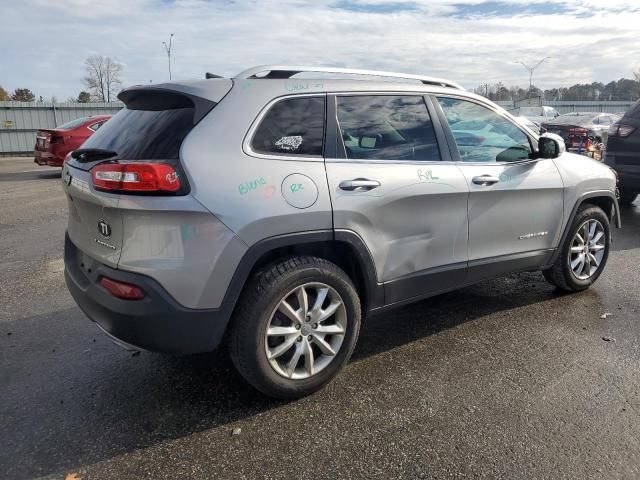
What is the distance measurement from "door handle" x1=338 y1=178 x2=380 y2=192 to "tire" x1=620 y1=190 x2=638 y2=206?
6965 millimetres

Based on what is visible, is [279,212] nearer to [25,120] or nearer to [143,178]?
[143,178]

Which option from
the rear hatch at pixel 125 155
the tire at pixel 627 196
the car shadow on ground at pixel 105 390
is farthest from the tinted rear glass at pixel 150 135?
the tire at pixel 627 196

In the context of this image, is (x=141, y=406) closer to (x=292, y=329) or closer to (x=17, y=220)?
(x=292, y=329)

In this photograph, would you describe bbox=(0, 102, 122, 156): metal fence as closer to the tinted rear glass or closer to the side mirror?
the tinted rear glass

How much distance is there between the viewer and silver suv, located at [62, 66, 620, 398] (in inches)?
104

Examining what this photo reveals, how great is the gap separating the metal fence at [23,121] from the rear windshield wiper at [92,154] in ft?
80.6

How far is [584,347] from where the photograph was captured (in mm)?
3736

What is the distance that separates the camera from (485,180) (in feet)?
12.4

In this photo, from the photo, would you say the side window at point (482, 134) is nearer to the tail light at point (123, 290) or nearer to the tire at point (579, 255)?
the tire at point (579, 255)

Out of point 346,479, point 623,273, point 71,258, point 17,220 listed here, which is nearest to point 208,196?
point 71,258

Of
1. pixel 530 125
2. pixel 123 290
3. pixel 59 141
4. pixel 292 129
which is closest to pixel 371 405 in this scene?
pixel 123 290

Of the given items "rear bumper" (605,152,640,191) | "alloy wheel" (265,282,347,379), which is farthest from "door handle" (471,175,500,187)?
"rear bumper" (605,152,640,191)

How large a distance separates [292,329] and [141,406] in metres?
0.97

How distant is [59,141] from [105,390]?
1143cm
